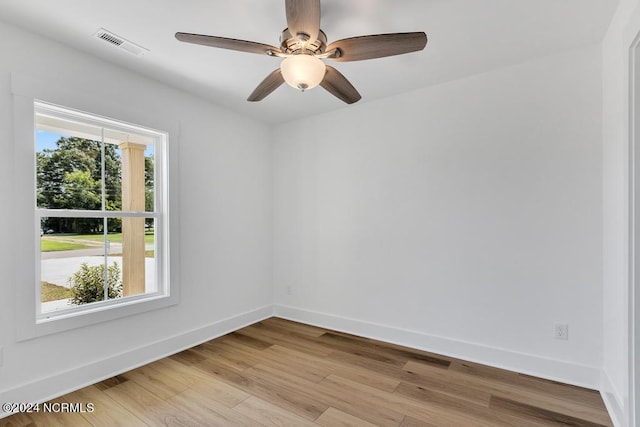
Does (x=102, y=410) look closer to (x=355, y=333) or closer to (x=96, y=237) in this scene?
(x=96, y=237)

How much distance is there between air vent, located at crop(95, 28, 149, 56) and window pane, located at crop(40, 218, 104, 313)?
133 centimetres

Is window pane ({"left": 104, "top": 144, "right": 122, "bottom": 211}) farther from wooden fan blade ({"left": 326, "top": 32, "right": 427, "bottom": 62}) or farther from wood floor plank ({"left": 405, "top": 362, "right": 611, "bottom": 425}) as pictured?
wood floor plank ({"left": 405, "top": 362, "right": 611, "bottom": 425})

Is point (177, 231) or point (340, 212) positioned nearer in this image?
point (177, 231)

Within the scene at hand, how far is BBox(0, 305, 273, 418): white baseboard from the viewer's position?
2027mm

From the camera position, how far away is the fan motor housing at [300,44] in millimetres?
1703

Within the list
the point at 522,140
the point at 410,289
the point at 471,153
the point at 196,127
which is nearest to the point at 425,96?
the point at 471,153

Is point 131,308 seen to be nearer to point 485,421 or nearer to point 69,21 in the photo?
point 69,21

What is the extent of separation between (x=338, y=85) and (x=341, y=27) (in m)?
0.36

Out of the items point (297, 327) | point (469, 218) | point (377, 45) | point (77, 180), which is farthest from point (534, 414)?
point (77, 180)

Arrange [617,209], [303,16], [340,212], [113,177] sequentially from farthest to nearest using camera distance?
[340,212] < [113,177] < [617,209] < [303,16]

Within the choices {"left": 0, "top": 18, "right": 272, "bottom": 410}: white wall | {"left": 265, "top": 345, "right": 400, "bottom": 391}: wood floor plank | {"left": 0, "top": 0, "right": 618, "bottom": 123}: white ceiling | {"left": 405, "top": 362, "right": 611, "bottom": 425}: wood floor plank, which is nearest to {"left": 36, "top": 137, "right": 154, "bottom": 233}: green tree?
{"left": 0, "top": 18, "right": 272, "bottom": 410}: white wall

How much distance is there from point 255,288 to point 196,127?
1.97m

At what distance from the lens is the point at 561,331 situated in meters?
2.35

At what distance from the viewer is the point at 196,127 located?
3.16 m
